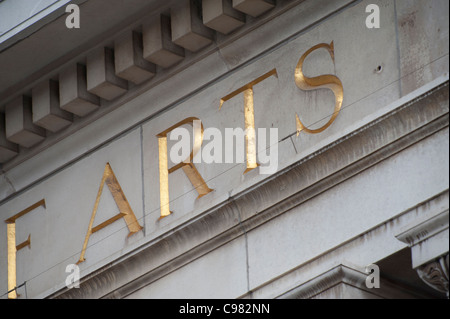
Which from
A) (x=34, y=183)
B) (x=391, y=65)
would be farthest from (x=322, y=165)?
(x=34, y=183)

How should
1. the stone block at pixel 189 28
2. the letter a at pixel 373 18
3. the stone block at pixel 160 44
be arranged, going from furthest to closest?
1. the stone block at pixel 160 44
2. the stone block at pixel 189 28
3. the letter a at pixel 373 18

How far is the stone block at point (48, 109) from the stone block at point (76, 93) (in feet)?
0.45

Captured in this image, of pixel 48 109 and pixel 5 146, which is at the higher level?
pixel 48 109

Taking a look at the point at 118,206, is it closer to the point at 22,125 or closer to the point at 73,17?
the point at 22,125

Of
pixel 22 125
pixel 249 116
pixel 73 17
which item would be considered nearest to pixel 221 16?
pixel 249 116

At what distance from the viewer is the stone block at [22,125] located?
1978cm

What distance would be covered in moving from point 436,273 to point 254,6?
408 cm

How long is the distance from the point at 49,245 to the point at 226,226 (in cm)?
286

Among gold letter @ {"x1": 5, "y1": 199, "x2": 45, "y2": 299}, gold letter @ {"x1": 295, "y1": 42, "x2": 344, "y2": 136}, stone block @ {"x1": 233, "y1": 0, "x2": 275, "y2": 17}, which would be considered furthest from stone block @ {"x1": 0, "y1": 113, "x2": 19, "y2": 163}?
gold letter @ {"x1": 295, "y1": 42, "x2": 344, "y2": 136}

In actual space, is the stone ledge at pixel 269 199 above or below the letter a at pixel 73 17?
below

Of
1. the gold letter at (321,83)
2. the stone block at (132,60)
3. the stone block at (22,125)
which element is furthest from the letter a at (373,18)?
the stone block at (22,125)

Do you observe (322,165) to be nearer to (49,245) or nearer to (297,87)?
(297,87)

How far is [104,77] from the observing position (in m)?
19.0

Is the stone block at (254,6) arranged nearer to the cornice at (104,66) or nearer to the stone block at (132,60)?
the cornice at (104,66)
